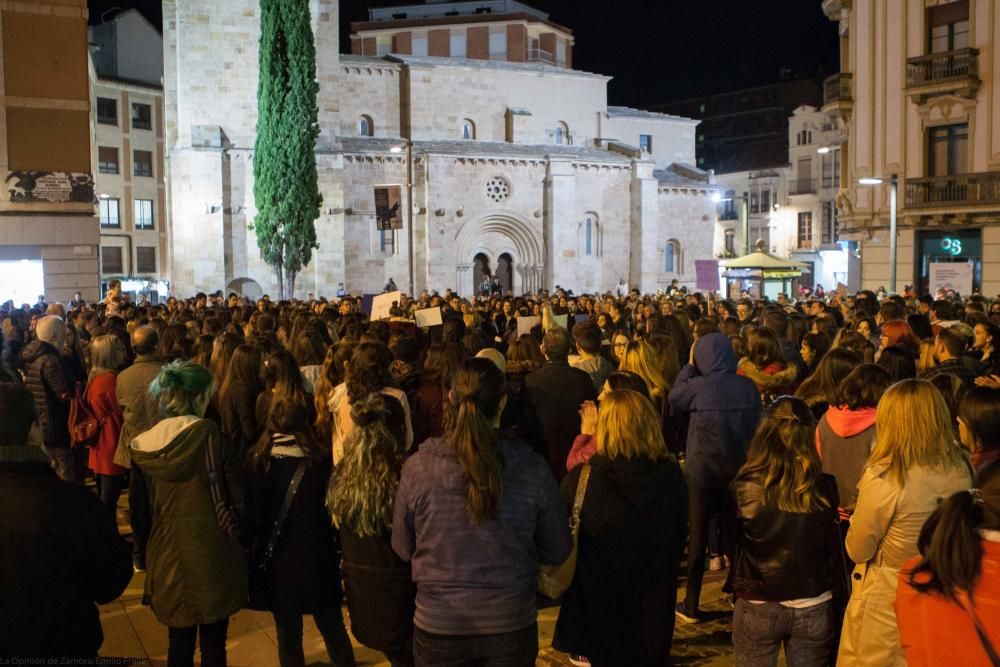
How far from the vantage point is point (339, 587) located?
15.5 ft

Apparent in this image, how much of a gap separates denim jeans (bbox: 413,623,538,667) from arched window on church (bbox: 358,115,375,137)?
3936 centimetres

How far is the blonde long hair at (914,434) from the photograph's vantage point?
3719 mm

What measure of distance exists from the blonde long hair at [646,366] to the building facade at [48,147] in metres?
21.4

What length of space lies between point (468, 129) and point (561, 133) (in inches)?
196

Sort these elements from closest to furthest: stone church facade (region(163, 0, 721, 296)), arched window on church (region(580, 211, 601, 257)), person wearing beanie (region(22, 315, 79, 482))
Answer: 1. person wearing beanie (region(22, 315, 79, 482))
2. stone church facade (region(163, 0, 721, 296))
3. arched window on church (region(580, 211, 601, 257))

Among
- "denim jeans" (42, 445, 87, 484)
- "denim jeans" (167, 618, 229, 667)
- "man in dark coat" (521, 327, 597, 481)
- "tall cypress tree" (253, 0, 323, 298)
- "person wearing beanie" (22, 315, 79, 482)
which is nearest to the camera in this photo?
"denim jeans" (167, 618, 229, 667)

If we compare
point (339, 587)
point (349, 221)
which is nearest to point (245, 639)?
point (339, 587)

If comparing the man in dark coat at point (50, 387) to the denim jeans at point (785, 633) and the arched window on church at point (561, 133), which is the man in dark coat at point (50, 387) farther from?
the arched window on church at point (561, 133)

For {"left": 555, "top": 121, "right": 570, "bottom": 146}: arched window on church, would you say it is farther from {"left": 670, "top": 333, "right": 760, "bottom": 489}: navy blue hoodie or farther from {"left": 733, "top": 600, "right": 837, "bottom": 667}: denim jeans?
{"left": 733, "top": 600, "right": 837, "bottom": 667}: denim jeans

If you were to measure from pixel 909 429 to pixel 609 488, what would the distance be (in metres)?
1.28

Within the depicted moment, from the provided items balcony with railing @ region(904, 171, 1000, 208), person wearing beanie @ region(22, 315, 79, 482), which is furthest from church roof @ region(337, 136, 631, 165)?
person wearing beanie @ region(22, 315, 79, 482)

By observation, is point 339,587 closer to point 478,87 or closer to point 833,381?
point 833,381

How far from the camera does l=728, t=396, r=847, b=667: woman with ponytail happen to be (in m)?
3.89

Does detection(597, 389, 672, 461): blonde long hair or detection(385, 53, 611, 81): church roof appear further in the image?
detection(385, 53, 611, 81): church roof
